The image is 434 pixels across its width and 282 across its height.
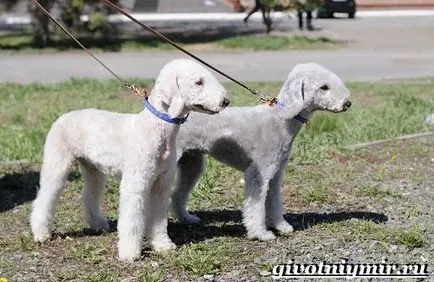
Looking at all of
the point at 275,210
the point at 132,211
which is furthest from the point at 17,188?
the point at 275,210

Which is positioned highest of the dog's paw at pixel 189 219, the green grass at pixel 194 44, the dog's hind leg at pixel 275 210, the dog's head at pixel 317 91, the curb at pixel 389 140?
the dog's head at pixel 317 91

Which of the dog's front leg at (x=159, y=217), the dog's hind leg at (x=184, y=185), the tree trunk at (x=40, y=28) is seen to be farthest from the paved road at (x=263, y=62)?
the dog's front leg at (x=159, y=217)

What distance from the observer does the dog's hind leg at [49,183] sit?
519cm

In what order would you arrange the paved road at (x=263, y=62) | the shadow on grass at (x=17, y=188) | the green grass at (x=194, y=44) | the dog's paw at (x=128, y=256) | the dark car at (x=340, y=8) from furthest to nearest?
the dark car at (x=340, y=8), the green grass at (x=194, y=44), the paved road at (x=263, y=62), the shadow on grass at (x=17, y=188), the dog's paw at (x=128, y=256)

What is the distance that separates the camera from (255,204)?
5.24 m

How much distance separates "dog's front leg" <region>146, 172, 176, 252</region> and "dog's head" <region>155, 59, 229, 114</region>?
58 centimetres

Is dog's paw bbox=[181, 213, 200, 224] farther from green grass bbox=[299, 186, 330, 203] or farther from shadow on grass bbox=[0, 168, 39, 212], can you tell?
shadow on grass bbox=[0, 168, 39, 212]

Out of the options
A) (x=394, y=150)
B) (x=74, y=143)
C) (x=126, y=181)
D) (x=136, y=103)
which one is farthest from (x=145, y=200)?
(x=136, y=103)

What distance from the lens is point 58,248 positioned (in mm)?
5297

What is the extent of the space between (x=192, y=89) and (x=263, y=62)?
14.8 m

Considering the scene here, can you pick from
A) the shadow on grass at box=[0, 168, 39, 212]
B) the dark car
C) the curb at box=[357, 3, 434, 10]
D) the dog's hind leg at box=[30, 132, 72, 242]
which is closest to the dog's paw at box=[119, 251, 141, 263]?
the dog's hind leg at box=[30, 132, 72, 242]

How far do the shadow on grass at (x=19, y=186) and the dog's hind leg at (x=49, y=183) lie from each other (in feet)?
3.92

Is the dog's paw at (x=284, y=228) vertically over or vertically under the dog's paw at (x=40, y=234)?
over

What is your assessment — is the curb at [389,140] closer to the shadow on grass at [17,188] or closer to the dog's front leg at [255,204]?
the dog's front leg at [255,204]
